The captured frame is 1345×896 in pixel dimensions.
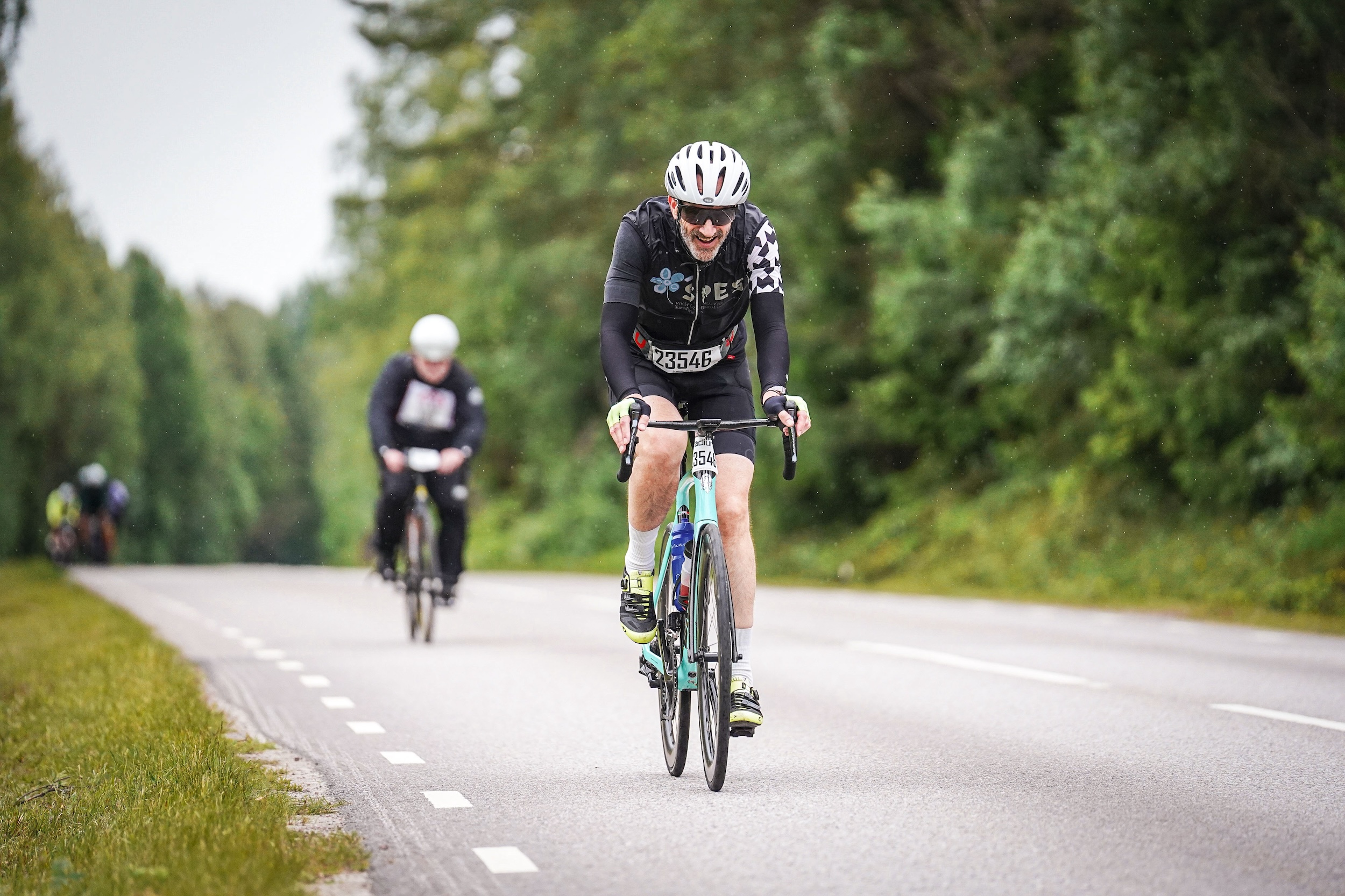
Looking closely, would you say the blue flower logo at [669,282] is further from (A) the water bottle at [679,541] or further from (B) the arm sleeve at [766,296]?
(A) the water bottle at [679,541]

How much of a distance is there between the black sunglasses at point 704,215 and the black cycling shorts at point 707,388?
71 cm

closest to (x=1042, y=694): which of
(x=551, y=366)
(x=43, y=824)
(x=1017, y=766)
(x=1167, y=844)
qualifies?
(x=1017, y=766)

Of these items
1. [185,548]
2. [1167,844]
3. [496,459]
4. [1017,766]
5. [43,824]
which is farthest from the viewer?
[185,548]

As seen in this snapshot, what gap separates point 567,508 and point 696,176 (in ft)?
113

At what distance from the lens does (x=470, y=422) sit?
14.3m

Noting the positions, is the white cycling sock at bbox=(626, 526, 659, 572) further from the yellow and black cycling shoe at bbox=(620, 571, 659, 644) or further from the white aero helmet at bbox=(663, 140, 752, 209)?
the white aero helmet at bbox=(663, 140, 752, 209)

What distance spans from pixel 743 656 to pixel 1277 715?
3.52 meters

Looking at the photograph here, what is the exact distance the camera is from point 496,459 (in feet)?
170

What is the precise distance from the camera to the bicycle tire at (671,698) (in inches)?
284

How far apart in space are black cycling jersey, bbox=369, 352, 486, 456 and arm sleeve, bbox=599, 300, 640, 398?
6957 millimetres

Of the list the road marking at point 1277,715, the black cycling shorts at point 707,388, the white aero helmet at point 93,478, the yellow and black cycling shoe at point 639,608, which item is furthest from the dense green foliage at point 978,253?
the yellow and black cycling shoe at point 639,608

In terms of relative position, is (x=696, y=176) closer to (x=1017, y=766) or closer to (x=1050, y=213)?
(x=1017, y=766)

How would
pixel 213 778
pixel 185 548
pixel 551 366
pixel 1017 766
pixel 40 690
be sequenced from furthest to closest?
pixel 185 548
pixel 551 366
pixel 40 690
pixel 1017 766
pixel 213 778

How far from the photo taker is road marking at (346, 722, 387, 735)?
8.95 m
